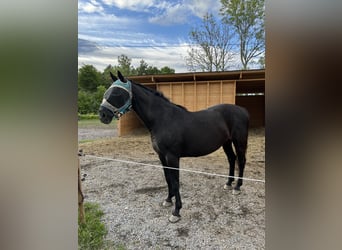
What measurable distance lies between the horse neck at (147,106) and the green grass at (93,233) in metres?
0.69

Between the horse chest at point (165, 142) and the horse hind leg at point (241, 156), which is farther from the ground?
the horse chest at point (165, 142)

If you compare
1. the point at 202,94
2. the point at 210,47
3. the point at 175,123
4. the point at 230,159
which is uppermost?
the point at 210,47

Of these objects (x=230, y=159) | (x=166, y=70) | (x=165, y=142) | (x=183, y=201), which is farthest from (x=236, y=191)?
(x=166, y=70)

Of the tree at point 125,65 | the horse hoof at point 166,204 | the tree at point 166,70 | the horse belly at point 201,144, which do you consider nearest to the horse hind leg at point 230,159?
the horse belly at point 201,144

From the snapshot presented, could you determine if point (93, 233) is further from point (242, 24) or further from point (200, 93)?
point (242, 24)

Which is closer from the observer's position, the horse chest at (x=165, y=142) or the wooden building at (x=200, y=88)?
the horse chest at (x=165, y=142)

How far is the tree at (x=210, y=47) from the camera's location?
4.55 ft

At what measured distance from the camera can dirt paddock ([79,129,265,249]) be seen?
1126mm

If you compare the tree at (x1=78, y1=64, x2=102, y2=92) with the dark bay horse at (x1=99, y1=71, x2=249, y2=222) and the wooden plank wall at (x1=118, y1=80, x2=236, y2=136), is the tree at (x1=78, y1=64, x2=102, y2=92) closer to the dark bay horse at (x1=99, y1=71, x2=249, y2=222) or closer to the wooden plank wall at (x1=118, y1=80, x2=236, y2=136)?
the dark bay horse at (x1=99, y1=71, x2=249, y2=222)

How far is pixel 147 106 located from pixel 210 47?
0.71 metres

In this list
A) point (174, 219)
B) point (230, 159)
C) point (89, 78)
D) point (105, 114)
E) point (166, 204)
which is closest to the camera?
point (89, 78)

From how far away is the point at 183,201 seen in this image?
1562mm

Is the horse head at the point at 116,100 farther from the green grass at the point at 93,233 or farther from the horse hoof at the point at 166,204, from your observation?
the horse hoof at the point at 166,204

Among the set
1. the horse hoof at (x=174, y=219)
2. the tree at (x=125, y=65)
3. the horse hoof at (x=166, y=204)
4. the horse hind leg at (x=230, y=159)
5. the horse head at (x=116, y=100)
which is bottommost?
the horse hoof at (x=174, y=219)
